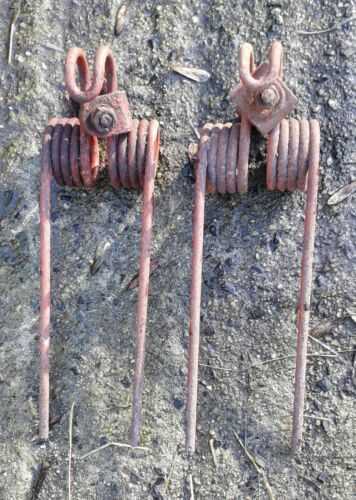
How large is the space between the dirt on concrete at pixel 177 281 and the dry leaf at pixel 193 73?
0.06 feet

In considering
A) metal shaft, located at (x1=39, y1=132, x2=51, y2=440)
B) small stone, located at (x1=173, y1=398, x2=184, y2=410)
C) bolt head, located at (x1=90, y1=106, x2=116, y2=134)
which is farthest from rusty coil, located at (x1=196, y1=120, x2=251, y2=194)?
small stone, located at (x1=173, y1=398, x2=184, y2=410)

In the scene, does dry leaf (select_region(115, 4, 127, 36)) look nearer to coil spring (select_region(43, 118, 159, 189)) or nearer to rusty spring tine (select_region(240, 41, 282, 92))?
coil spring (select_region(43, 118, 159, 189))

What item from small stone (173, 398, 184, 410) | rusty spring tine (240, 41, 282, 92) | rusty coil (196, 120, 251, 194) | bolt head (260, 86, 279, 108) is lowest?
small stone (173, 398, 184, 410)

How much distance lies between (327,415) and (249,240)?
61cm

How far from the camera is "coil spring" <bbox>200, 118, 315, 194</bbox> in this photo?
2027mm

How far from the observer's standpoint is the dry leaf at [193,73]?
235 centimetres

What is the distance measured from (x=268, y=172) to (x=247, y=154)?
0.09m

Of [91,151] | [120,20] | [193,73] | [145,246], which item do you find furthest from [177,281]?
[120,20]

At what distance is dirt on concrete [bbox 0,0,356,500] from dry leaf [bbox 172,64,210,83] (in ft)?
0.06

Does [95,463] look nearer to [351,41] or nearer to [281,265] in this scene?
[281,265]

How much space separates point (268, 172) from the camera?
2.07 meters

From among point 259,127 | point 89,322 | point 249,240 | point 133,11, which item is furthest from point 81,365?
point 133,11

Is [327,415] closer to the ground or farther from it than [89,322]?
closer to the ground

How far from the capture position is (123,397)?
2.33m
